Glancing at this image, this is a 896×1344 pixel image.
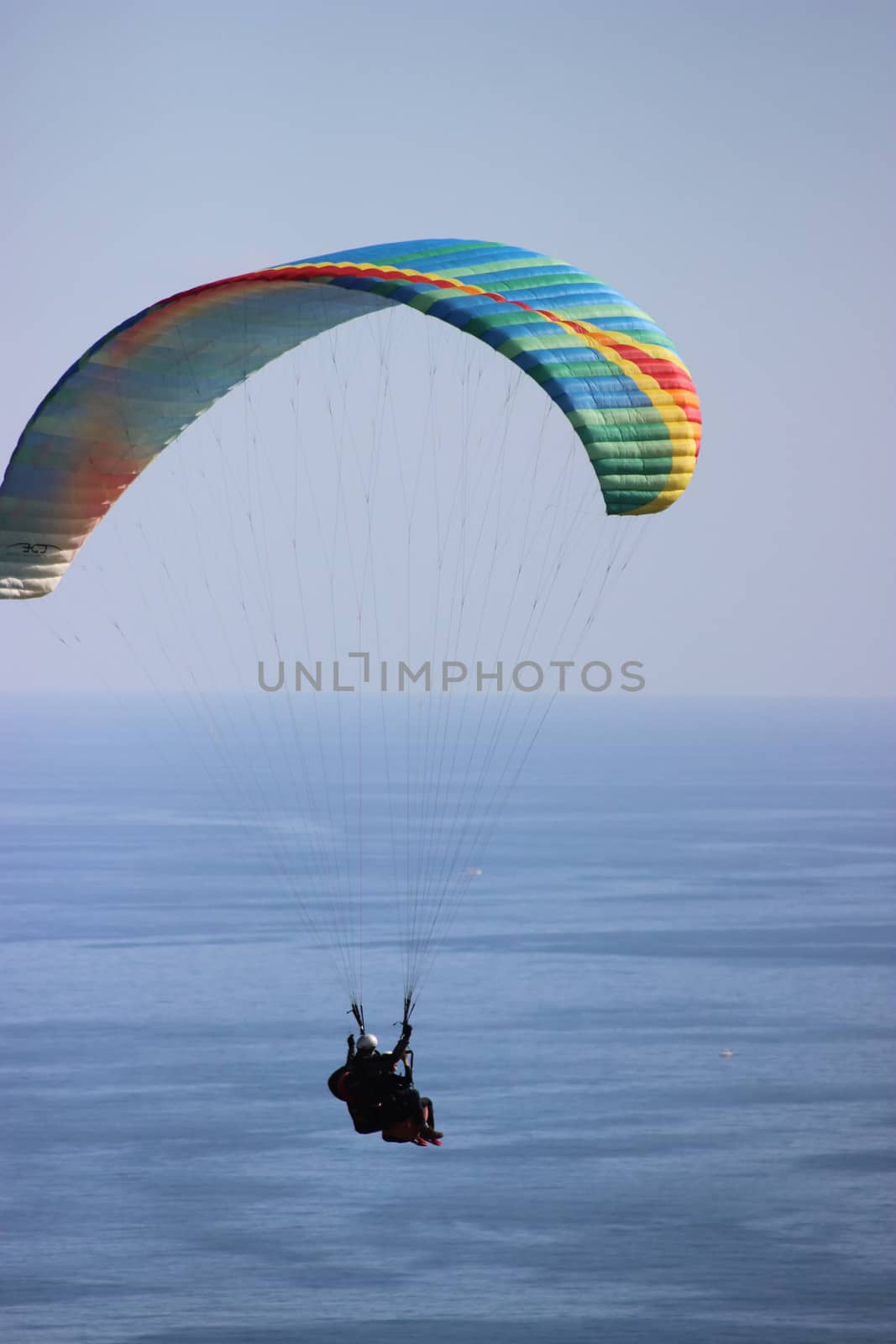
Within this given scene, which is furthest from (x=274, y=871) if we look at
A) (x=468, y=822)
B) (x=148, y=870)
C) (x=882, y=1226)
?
(x=882, y=1226)

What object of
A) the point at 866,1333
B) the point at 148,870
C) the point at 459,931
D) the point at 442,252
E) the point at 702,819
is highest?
the point at 702,819

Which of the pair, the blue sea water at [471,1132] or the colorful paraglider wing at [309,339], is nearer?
the colorful paraglider wing at [309,339]

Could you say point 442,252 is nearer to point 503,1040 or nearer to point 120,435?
point 120,435

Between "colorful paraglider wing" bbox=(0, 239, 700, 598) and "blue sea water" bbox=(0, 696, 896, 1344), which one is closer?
"colorful paraglider wing" bbox=(0, 239, 700, 598)
